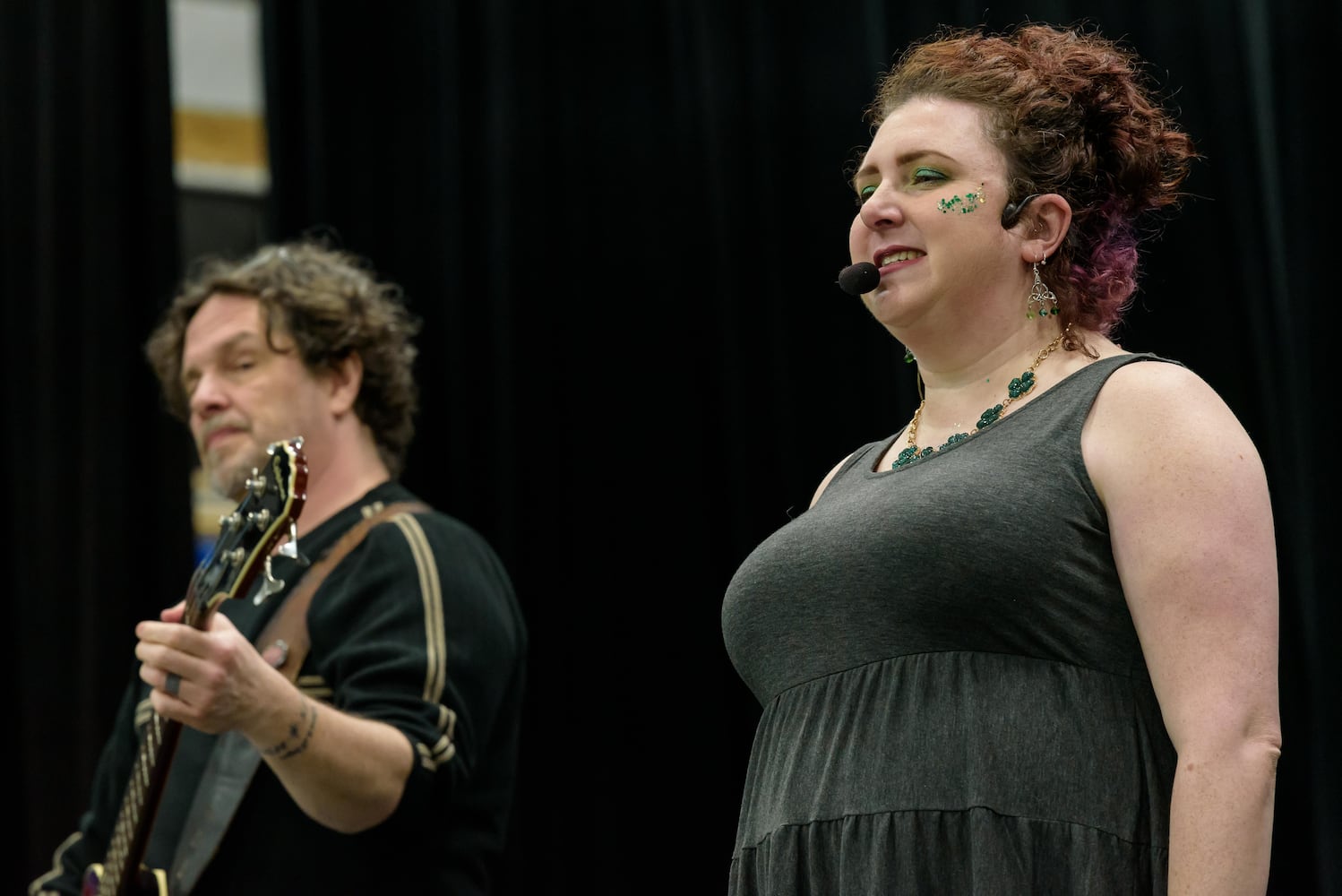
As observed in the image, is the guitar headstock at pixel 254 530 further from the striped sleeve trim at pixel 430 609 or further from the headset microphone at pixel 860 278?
the headset microphone at pixel 860 278

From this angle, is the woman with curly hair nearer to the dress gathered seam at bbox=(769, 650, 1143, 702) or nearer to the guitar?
the dress gathered seam at bbox=(769, 650, 1143, 702)

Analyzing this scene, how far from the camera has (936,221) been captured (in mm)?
1381

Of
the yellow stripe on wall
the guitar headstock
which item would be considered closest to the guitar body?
the guitar headstock

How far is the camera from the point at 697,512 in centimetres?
267

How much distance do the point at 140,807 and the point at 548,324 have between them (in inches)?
46.4

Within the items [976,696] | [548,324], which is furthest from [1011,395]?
[548,324]

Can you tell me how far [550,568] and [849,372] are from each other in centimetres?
64

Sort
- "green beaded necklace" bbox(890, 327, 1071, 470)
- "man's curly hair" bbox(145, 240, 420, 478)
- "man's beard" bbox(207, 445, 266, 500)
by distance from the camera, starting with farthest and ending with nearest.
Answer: "man's curly hair" bbox(145, 240, 420, 478) < "man's beard" bbox(207, 445, 266, 500) < "green beaded necklace" bbox(890, 327, 1071, 470)

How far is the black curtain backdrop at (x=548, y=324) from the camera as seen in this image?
2578mm

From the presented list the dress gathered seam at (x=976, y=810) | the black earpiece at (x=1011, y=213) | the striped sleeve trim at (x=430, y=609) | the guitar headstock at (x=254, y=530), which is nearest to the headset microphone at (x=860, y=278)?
the black earpiece at (x=1011, y=213)

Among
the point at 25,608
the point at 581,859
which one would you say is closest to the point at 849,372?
the point at 581,859

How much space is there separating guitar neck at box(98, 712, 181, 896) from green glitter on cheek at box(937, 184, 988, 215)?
1.10 metres

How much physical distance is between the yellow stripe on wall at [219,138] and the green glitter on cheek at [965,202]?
217cm

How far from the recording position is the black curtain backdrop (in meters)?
2.58
